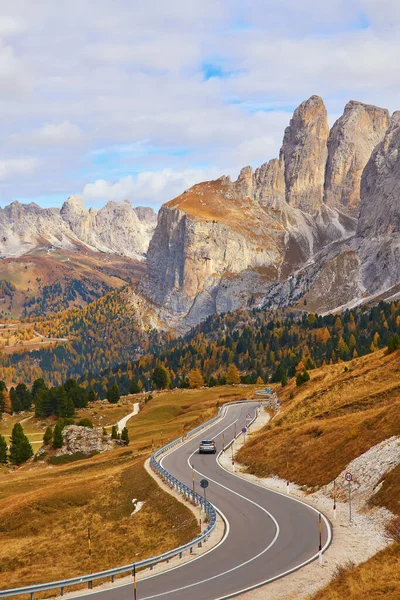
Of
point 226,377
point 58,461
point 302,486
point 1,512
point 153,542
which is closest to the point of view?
point 153,542

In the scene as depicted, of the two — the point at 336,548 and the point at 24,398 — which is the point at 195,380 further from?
the point at 336,548

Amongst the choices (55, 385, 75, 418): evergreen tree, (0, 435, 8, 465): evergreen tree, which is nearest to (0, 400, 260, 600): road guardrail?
(0, 435, 8, 465): evergreen tree

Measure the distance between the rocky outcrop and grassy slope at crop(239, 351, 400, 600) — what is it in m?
34.9

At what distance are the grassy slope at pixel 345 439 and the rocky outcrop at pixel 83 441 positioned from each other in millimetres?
34862

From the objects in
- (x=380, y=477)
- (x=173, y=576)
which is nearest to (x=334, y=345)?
(x=380, y=477)

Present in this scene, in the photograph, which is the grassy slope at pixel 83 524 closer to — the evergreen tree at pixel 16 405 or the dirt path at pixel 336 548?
the dirt path at pixel 336 548

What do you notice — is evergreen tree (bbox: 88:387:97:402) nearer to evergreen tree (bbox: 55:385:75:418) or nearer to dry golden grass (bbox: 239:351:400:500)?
evergreen tree (bbox: 55:385:75:418)

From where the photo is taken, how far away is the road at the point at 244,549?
973 inches

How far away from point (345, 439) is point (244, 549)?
18.1 meters

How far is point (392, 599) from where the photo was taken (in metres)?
19.5

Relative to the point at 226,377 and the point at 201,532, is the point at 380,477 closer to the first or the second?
the point at 201,532

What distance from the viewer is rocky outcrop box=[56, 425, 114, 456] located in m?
94.4

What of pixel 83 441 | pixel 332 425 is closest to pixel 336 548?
pixel 332 425

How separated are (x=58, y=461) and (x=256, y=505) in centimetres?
5879
